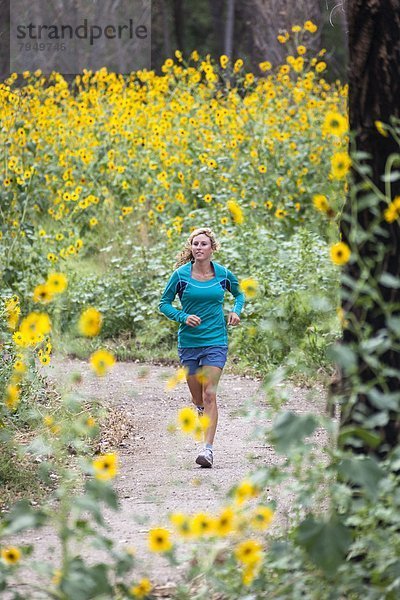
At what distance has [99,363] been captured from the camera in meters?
3.44

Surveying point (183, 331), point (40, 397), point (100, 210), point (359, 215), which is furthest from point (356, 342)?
point (100, 210)

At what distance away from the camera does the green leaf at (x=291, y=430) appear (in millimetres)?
3021

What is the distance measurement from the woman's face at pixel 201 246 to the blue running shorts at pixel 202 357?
49cm

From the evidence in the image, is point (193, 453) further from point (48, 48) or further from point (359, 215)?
point (48, 48)

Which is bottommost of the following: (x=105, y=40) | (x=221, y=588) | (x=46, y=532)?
(x=105, y=40)

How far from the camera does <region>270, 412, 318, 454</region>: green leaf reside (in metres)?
3.02

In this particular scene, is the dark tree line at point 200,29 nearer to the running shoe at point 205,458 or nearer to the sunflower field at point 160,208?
the sunflower field at point 160,208

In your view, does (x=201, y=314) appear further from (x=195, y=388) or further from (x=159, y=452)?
(x=159, y=452)

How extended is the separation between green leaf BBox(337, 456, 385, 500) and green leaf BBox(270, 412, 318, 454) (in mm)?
127

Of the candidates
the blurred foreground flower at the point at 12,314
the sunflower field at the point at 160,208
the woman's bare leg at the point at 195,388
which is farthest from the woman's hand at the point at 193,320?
the sunflower field at the point at 160,208

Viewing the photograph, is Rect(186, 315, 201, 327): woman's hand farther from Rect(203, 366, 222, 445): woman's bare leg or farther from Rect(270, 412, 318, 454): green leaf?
Rect(270, 412, 318, 454): green leaf

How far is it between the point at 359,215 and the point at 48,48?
21.5 metres

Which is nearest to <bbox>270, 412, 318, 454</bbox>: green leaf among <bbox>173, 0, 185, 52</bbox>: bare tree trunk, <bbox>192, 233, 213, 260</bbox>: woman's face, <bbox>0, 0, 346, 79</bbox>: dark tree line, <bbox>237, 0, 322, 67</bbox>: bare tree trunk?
<bbox>192, 233, 213, 260</bbox>: woman's face

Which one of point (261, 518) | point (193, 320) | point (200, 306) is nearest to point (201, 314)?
point (200, 306)
